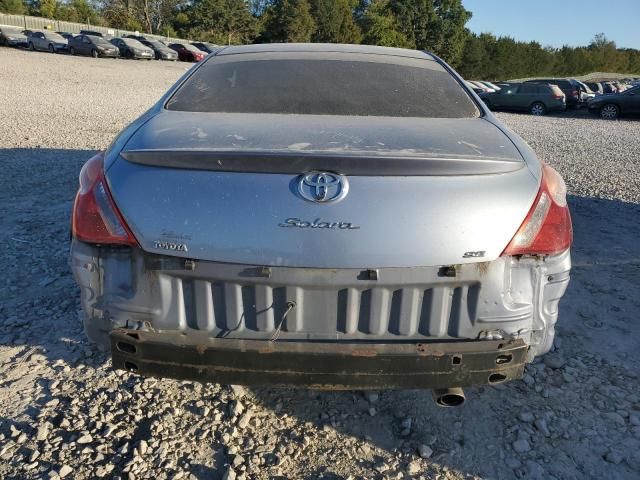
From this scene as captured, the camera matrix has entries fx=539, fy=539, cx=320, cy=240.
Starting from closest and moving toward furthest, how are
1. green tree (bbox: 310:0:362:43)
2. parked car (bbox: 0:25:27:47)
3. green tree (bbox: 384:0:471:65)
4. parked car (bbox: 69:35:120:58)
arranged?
parked car (bbox: 69:35:120:58) → parked car (bbox: 0:25:27:47) → green tree (bbox: 310:0:362:43) → green tree (bbox: 384:0:471:65)

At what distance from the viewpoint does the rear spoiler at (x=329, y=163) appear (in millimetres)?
1938

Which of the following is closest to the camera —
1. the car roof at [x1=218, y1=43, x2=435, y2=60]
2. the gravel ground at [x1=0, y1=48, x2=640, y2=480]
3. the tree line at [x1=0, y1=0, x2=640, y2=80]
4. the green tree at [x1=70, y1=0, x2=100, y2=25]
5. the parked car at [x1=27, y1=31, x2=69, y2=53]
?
the gravel ground at [x1=0, y1=48, x2=640, y2=480]

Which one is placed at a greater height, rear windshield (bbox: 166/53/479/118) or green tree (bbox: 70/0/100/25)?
green tree (bbox: 70/0/100/25)

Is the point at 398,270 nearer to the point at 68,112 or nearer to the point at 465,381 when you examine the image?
the point at 465,381

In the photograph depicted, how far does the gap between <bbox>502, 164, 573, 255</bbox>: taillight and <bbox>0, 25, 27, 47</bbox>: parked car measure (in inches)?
1815

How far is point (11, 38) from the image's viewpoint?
3962 cm

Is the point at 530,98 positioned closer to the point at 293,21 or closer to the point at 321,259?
the point at 321,259

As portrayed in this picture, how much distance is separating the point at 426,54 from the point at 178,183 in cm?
238

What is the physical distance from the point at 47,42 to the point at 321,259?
43.4 m

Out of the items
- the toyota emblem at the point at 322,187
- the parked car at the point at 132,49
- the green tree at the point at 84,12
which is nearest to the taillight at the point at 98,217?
the toyota emblem at the point at 322,187

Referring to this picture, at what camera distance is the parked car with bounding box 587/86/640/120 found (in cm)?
2036

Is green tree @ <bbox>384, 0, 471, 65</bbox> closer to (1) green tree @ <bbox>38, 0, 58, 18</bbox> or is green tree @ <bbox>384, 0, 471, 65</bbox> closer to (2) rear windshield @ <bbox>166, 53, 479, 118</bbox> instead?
(1) green tree @ <bbox>38, 0, 58, 18</bbox>

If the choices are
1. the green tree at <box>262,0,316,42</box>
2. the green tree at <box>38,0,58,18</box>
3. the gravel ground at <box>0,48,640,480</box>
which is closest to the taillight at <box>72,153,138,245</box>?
the gravel ground at <box>0,48,640,480</box>

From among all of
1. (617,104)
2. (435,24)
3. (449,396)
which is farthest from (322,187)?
(435,24)
